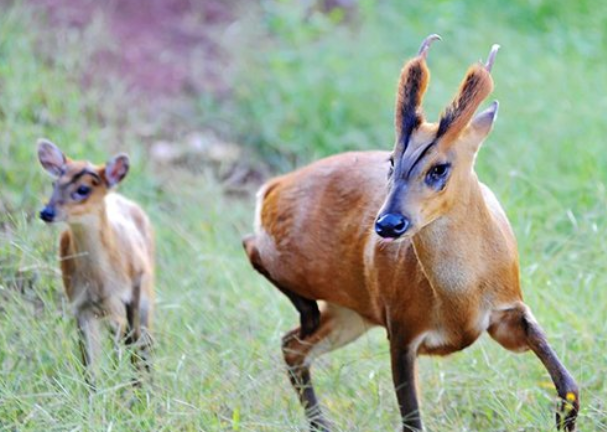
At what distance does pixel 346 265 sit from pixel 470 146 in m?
1.11

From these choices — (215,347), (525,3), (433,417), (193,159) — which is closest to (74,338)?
(215,347)

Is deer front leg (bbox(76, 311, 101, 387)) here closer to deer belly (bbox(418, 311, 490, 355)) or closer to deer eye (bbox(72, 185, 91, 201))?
deer eye (bbox(72, 185, 91, 201))

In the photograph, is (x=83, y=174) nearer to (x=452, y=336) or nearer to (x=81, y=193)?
(x=81, y=193)

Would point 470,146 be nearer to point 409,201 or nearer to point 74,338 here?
point 409,201

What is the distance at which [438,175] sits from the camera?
571 cm

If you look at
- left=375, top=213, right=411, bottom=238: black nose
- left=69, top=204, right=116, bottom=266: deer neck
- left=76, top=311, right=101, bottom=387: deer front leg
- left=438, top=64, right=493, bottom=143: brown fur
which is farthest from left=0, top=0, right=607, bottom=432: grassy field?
left=438, top=64, right=493, bottom=143: brown fur

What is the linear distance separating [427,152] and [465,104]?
23 centimetres

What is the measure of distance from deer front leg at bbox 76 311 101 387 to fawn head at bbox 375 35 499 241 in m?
1.75

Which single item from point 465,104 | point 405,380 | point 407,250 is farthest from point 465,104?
point 405,380

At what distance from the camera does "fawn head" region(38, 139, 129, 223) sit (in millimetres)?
7893

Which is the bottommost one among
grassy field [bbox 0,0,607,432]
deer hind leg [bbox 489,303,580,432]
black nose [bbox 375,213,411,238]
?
grassy field [bbox 0,0,607,432]

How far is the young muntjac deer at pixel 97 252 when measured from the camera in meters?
7.85

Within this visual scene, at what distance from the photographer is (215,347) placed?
23.9ft

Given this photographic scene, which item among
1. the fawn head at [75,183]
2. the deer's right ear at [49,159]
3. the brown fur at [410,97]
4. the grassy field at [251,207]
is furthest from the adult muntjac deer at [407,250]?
the deer's right ear at [49,159]
